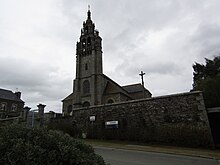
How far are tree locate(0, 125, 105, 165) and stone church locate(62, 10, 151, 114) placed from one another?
33.4 metres

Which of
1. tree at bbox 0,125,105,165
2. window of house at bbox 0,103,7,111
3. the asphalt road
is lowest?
the asphalt road

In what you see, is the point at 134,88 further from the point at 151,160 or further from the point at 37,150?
the point at 37,150

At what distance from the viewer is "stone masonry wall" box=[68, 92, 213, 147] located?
43.9 ft

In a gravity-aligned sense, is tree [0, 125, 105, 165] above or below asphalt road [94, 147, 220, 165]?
above

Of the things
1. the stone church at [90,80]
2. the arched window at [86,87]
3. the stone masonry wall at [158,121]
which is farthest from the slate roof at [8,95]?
the stone masonry wall at [158,121]

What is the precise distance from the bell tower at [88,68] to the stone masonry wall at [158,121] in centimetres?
1894

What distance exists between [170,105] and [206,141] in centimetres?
350

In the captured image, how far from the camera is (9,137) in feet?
9.35

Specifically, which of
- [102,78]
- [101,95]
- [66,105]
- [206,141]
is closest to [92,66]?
[102,78]

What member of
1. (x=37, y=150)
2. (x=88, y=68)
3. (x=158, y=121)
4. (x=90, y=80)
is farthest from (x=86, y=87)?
(x=37, y=150)

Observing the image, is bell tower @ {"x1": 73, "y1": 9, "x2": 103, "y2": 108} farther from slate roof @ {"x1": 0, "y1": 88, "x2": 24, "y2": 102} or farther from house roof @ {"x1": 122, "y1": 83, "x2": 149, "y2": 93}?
slate roof @ {"x1": 0, "y1": 88, "x2": 24, "y2": 102}

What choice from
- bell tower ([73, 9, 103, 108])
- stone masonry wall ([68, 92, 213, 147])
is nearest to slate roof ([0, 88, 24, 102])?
bell tower ([73, 9, 103, 108])

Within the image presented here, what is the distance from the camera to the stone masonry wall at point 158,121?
13.4 meters

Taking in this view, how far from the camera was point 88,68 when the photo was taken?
4000 centimetres
